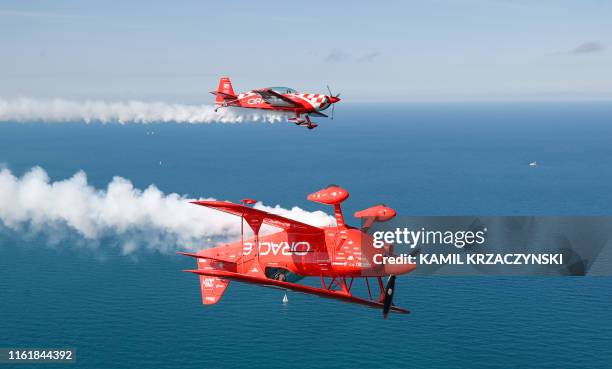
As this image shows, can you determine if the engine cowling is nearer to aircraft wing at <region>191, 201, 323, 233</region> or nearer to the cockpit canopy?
aircraft wing at <region>191, 201, 323, 233</region>

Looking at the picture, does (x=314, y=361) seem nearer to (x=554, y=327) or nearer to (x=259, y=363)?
(x=259, y=363)

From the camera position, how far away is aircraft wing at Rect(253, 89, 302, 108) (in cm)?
9700

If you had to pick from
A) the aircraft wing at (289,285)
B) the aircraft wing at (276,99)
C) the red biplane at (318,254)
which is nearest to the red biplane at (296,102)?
the aircraft wing at (276,99)

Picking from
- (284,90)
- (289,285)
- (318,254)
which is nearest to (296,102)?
(284,90)

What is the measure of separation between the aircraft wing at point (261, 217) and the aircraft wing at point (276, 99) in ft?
161

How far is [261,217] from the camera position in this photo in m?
48.8

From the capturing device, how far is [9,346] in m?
146

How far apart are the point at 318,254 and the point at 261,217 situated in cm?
510

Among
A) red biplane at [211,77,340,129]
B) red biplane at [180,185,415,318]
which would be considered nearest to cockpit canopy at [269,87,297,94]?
red biplane at [211,77,340,129]

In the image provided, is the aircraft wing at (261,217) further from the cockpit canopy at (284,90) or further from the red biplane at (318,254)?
the cockpit canopy at (284,90)

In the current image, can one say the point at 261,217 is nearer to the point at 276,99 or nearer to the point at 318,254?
the point at 318,254

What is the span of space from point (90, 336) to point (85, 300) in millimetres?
21556

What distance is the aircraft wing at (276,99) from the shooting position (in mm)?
97000

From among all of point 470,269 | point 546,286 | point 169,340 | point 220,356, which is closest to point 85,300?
point 169,340
